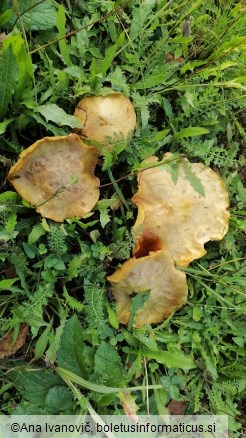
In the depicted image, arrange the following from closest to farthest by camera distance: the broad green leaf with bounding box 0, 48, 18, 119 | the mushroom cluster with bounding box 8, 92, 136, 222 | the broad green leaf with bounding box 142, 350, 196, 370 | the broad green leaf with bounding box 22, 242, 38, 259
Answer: the broad green leaf with bounding box 0, 48, 18, 119, the mushroom cluster with bounding box 8, 92, 136, 222, the broad green leaf with bounding box 22, 242, 38, 259, the broad green leaf with bounding box 142, 350, 196, 370

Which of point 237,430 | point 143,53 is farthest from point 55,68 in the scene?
point 237,430

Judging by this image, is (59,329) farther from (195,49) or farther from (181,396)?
(195,49)

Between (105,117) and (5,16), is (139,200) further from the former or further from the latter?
(5,16)

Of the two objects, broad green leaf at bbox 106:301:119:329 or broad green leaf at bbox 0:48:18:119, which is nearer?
broad green leaf at bbox 0:48:18:119

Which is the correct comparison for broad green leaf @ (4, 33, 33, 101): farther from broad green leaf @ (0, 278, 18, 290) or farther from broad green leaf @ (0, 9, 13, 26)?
broad green leaf @ (0, 278, 18, 290)

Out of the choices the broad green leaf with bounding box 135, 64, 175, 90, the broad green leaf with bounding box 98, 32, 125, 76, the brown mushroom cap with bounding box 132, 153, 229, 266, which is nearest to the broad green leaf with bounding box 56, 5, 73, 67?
the broad green leaf with bounding box 98, 32, 125, 76

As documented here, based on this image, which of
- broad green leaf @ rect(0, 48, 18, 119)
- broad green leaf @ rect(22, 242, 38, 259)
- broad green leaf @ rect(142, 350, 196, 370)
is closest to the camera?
broad green leaf @ rect(0, 48, 18, 119)

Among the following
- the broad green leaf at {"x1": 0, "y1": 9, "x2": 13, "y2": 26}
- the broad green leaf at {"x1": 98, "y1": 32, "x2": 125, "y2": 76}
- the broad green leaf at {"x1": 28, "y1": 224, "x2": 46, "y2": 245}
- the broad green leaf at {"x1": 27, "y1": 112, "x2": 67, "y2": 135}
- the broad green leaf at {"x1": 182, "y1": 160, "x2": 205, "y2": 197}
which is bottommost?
the broad green leaf at {"x1": 182, "y1": 160, "x2": 205, "y2": 197}
